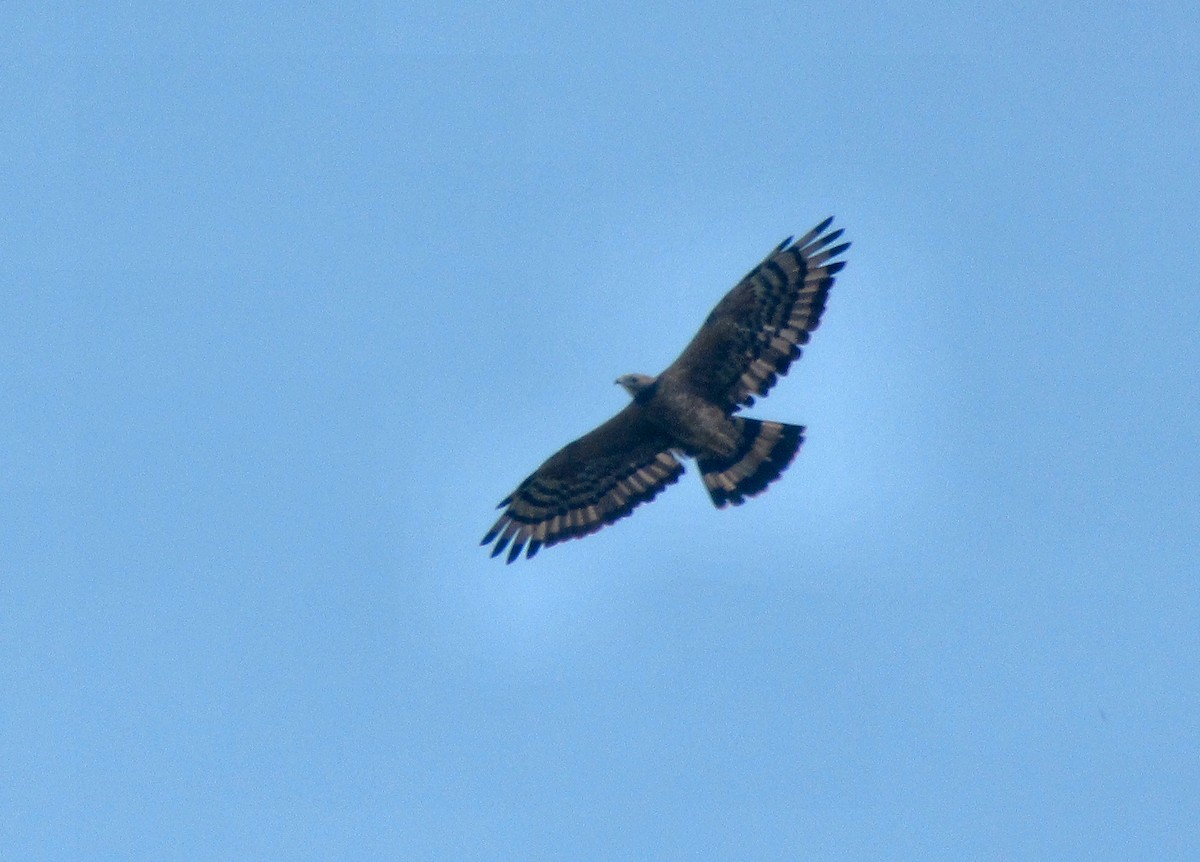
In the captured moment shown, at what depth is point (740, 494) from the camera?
22.7 metres

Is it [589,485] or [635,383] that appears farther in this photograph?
[589,485]

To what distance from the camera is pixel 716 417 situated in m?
22.5

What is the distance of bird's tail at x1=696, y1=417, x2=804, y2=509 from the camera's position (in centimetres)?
2261

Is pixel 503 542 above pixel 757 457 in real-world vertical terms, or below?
above

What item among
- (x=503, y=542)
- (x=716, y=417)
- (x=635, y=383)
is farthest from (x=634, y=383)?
(x=503, y=542)

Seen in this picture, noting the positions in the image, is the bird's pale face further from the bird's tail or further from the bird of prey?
the bird's tail

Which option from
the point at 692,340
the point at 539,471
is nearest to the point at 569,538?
the point at 539,471

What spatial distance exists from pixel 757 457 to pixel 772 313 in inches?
61.9

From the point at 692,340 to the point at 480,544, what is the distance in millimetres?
3498

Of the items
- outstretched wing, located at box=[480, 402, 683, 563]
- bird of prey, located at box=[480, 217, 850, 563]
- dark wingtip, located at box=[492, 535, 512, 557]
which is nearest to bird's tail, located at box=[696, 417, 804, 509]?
bird of prey, located at box=[480, 217, 850, 563]

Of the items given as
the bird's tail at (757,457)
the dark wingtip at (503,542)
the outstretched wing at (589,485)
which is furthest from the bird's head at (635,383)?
the dark wingtip at (503,542)

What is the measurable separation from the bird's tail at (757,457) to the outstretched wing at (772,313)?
1.62 ft

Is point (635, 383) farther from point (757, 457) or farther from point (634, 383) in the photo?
point (757, 457)

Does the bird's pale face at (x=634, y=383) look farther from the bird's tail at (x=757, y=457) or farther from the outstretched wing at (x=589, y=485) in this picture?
the bird's tail at (x=757, y=457)
